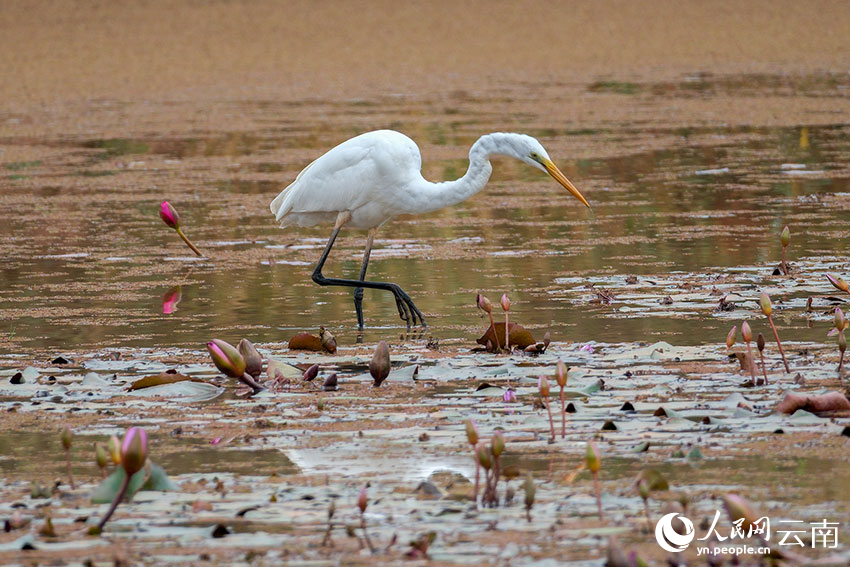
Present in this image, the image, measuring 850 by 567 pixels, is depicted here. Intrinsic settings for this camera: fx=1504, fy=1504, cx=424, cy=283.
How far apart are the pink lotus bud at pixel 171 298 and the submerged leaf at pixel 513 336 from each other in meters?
2.22

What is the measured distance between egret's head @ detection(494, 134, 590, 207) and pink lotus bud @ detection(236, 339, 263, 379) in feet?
7.71

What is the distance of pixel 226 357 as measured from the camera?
225 inches

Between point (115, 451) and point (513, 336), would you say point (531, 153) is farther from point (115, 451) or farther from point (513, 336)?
point (115, 451)

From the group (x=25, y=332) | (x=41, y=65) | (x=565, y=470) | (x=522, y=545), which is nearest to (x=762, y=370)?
(x=565, y=470)

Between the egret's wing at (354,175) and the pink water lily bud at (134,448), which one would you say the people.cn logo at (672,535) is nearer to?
the pink water lily bud at (134,448)

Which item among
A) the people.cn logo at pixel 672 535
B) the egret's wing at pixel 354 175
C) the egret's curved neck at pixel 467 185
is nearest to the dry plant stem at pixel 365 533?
the people.cn logo at pixel 672 535

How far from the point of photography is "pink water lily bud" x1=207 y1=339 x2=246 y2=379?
5699 millimetres

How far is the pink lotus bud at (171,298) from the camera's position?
823 cm

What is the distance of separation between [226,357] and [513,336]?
4.75 feet

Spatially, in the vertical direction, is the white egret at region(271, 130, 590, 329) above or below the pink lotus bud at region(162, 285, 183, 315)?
above

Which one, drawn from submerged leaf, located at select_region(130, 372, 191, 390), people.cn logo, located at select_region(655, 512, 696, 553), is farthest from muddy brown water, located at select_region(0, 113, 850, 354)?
people.cn logo, located at select_region(655, 512, 696, 553)

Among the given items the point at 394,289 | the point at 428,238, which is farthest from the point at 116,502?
the point at 428,238

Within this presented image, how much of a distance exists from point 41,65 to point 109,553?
71.0 feet

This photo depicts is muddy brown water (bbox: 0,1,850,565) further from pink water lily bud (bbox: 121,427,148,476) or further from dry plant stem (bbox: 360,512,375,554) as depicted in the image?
pink water lily bud (bbox: 121,427,148,476)
